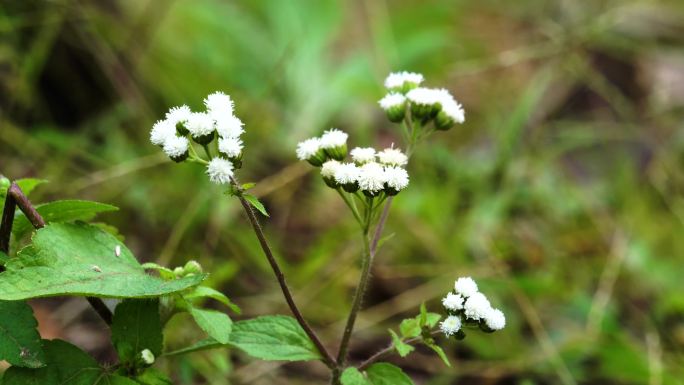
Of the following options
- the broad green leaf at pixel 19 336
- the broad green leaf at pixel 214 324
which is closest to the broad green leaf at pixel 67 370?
the broad green leaf at pixel 19 336

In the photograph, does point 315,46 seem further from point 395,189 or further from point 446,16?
point 395,189

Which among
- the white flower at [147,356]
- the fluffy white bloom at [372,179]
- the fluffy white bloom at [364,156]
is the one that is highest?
the fluffy white bloom at [364,156]

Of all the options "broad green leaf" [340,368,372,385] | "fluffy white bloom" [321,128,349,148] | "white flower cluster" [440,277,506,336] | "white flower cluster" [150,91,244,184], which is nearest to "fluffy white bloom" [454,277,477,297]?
"white flower cluster" [440,277,506,336]

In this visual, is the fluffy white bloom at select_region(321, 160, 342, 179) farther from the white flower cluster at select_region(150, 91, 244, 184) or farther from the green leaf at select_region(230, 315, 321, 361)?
the green leaf at select_region(230, 315, 321, 361)

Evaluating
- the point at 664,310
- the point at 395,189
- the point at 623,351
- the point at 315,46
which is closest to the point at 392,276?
the point at 623,351

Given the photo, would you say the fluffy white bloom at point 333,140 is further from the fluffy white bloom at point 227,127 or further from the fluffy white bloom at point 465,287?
the fluffy white bloom at point 465,287

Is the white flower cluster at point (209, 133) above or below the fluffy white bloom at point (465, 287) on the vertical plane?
above
